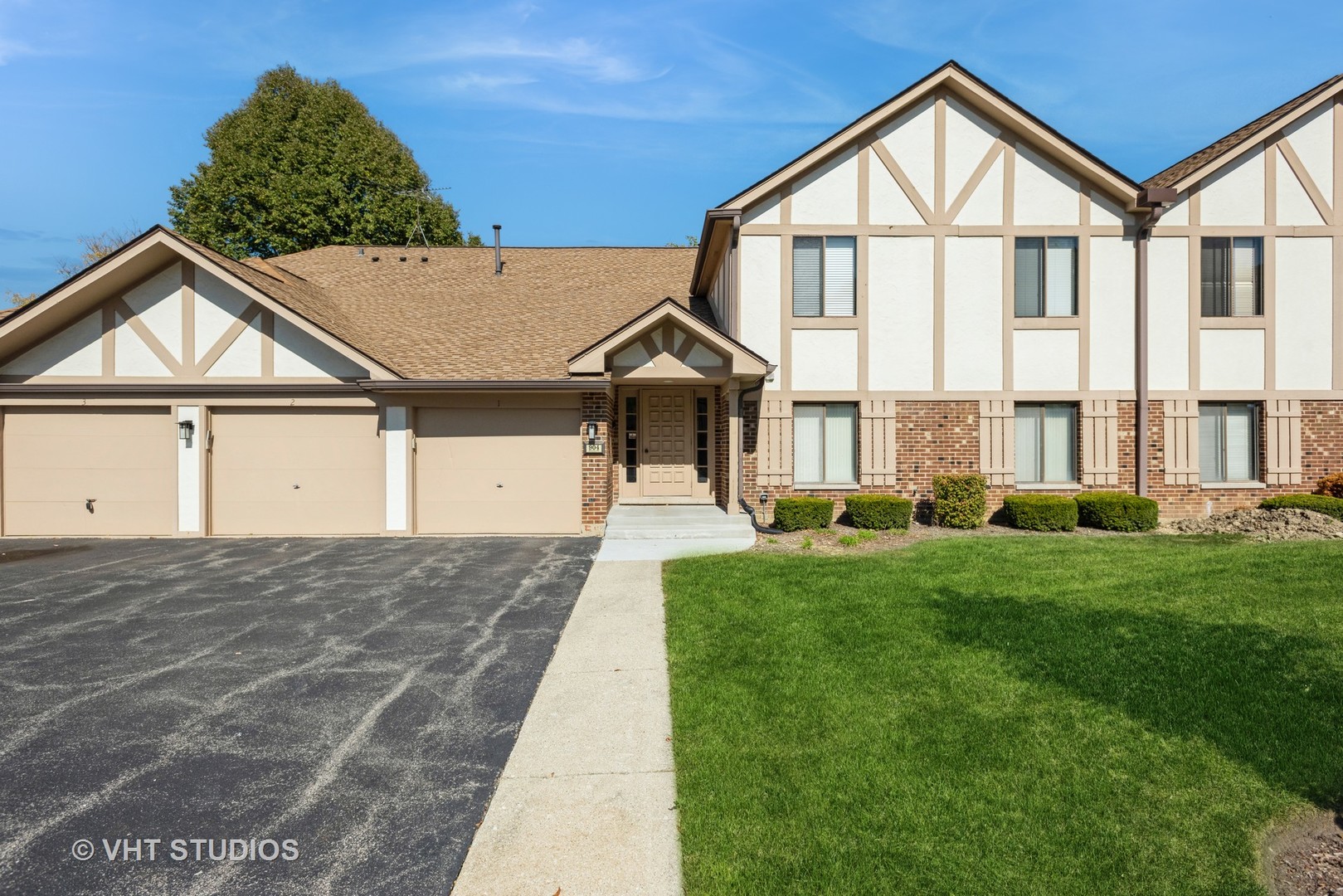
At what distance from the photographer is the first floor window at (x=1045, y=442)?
484 inches

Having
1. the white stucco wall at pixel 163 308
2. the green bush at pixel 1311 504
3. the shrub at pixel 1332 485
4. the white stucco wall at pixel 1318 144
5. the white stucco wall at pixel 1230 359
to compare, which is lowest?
the green bush at pixel 1311 504

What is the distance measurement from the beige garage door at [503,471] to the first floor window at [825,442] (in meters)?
4.20

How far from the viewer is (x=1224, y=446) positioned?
12.3 metres

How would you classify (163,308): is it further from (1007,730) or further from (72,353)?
(1007,730)

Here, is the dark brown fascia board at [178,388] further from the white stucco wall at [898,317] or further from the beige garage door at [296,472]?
the white stucco wall at [898,317]

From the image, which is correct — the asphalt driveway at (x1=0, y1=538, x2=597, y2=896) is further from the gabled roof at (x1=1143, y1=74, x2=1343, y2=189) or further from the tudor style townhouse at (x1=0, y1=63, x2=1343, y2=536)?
the gabled roof at (x1=1143, y1=74, x2=1343, y2=189)

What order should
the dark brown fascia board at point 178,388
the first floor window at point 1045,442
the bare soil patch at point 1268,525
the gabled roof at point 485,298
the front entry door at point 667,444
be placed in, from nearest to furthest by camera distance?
1. the bare soil patch at point 1268,525
2. the dark brown fascia board at point 178,388
3. the first floor window at point 1045,442
4. the gabled roof at point 485,298
5. the front entry door at point 667,444

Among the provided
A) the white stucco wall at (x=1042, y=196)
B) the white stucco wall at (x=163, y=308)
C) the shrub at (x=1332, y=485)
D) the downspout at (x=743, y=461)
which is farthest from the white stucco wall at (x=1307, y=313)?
the white stucco wall at (x=163, y=308)

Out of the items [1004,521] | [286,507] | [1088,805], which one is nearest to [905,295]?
[1004,521]

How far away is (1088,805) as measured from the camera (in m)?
3.32

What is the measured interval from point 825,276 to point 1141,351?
596 centimetres

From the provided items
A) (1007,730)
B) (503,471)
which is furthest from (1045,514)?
(503,471)

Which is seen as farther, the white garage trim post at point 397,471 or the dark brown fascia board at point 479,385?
the white garage trim post at point 397,471
